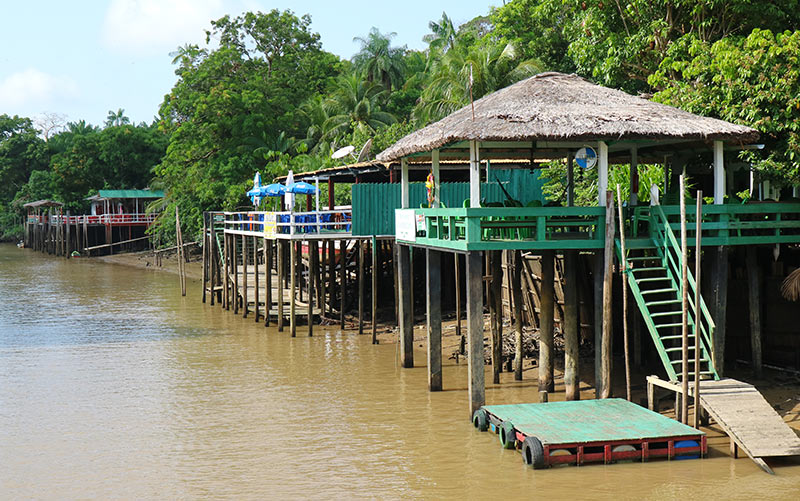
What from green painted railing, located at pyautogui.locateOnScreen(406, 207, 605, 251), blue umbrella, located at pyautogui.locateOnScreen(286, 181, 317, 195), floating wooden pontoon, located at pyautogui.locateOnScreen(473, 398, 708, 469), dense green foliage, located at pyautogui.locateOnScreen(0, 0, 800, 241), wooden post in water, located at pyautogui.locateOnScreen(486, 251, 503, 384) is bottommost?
floating wooden pontoon, located at pyautogui.locateOnScreen(473, 398, 708, 469)

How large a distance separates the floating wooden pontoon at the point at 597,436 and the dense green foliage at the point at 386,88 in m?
5.45

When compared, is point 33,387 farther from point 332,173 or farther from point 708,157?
point 708,157

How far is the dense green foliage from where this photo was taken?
15.0 meters

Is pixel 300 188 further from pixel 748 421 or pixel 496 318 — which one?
pixel 748 421

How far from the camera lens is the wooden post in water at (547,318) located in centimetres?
1350

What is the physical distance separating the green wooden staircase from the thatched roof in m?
1.25

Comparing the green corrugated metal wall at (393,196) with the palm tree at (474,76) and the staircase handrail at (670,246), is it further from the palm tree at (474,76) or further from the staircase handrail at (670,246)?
the palm tree at (474,76)

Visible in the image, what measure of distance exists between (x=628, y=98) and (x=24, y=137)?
218 ft

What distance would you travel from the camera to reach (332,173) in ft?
76.0

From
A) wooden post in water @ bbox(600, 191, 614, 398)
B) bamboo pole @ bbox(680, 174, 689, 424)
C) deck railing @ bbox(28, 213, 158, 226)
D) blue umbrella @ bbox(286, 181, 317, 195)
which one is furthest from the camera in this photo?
deck railing @ bbox(28, 213, 158, 226)

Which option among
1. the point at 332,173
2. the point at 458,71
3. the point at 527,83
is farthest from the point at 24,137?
the point at 527,83

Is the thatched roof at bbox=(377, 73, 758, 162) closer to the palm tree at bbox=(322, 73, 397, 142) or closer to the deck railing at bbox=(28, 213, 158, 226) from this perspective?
the palm tree at bbox=(322, 73, 397, 142)

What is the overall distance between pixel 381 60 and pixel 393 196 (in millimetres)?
27748

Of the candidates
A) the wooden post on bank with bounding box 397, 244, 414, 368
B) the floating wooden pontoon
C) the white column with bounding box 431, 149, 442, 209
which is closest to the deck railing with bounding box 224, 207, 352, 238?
the wooden post on bank with bounding box 397, 244, 414, 368
